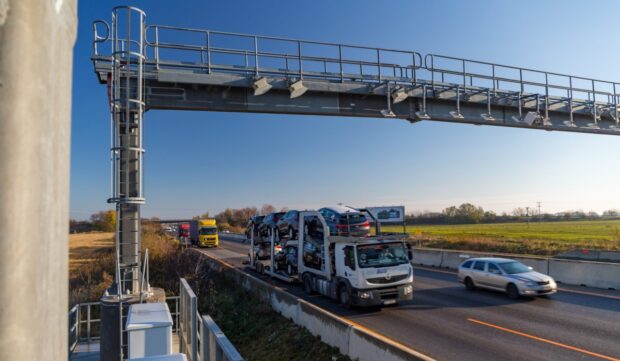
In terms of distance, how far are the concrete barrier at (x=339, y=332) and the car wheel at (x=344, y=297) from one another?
204cm

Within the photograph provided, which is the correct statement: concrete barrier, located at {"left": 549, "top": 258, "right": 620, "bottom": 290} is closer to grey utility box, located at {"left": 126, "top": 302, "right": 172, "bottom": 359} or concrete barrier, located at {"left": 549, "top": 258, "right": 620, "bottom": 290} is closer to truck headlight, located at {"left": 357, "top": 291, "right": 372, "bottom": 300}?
truck headlight, located at {"left": 357, "top": 291, "right": 372, "bottom": 300}

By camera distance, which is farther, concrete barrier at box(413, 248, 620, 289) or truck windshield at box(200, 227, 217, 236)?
truck windshield at box(200, 227, 217, 236)

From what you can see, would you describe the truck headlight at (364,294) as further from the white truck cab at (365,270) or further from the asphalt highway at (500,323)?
the asphalt highway at (500,323)

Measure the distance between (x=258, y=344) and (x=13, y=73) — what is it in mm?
14208

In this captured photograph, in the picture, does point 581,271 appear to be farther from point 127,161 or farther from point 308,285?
point 127,161

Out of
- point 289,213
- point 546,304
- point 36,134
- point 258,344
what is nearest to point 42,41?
point 36,134

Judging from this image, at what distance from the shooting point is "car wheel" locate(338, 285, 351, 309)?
51.3 ft

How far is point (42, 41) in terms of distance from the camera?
1167 mm

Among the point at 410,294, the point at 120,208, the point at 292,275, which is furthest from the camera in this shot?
the point at 292,275

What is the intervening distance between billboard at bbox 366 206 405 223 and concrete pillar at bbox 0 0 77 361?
690 inches

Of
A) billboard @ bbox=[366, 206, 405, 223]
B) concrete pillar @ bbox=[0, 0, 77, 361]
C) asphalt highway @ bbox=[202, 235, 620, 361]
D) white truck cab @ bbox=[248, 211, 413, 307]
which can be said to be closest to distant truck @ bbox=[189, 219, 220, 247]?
asphalt highway @ bbox=[202, 235, 620, 361]

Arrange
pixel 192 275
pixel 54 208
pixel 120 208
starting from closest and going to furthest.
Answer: pixel 54 208
pixel 120 208
pixel 192 275

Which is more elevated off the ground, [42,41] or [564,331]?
[42,41]

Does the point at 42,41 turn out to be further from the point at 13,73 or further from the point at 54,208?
the point at 54,208
